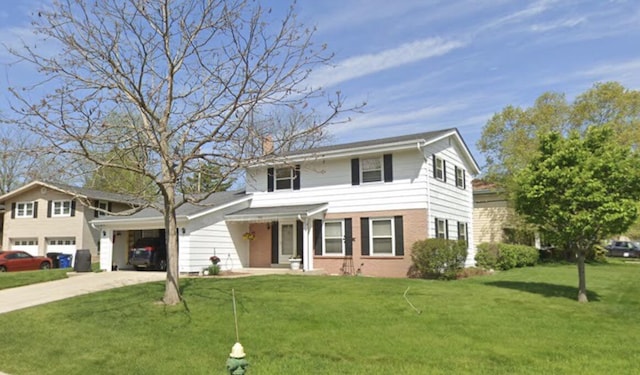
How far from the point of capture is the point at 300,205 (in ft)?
67.5

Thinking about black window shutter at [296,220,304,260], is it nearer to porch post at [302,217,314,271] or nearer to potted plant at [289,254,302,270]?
potted plant at [289,254,302,270]

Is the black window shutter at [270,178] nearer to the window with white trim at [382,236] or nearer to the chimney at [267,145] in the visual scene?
the window with white trim at [382,236]

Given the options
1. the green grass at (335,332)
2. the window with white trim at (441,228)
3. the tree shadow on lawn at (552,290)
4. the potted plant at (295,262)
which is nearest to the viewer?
the green grass at (335,332)

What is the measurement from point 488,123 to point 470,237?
11.6 meters

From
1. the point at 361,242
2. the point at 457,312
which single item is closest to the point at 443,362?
the point at 457,312

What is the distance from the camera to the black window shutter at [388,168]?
18844mm

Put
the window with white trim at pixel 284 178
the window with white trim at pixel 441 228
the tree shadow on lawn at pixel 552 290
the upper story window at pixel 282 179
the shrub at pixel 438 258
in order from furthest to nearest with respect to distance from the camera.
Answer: the window with white trim at pixel 284 178
the upper story window at pixel 282 179
the window with white trim at pixel 441 228
the shrub at pixel 438 258
the tree shadow on lawn at pixel 552 290

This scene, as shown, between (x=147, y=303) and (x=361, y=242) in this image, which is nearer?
(x=147, y=303)

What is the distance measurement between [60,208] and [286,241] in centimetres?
1746

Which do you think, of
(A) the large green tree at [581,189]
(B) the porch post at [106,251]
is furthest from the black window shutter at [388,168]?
(B) the porch post at [106,251]

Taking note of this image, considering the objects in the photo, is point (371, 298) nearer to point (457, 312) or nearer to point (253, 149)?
point (457, 312)

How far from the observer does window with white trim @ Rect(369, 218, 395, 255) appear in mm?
18516

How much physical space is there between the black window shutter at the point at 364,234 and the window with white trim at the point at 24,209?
23654mm

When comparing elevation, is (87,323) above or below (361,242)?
below
